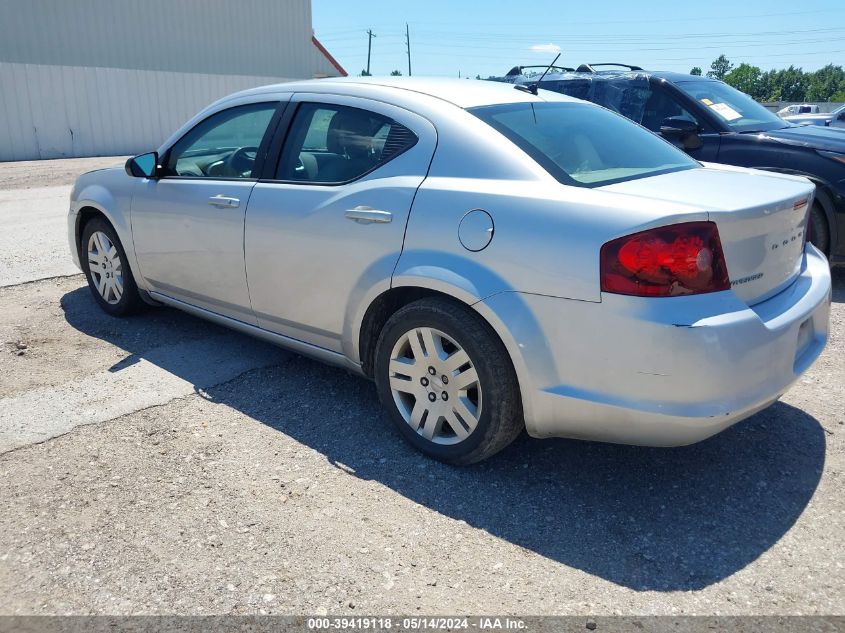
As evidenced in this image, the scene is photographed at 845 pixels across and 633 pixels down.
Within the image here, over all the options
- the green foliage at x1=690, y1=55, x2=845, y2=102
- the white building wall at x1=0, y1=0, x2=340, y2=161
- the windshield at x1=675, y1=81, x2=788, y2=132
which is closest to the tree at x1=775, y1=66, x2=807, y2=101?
the green foliage at x1=690, y1=55, x2=845, y2=102

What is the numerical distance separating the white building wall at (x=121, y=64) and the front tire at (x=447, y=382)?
21.2m

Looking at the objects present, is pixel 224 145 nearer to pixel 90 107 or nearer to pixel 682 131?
pixel 682 131

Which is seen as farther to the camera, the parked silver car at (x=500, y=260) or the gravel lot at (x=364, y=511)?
the parked silver car at (x=500, y=260)

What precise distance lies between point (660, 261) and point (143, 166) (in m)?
3.45

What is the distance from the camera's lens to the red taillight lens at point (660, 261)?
8.57 feet

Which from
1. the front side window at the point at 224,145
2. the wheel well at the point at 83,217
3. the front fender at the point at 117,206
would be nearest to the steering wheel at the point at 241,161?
the front side window at the point at 224,145

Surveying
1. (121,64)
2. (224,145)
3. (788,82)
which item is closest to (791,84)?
(788,82)

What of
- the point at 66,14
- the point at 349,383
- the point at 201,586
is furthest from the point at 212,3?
the point at 201,586

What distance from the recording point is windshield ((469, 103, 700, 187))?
10.3ft

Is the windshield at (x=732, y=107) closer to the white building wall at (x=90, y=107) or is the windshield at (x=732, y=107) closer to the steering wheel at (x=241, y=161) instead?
the steering wheel at (x=241, y=161)

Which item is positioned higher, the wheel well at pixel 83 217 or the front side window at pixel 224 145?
the front side window at pixel 224 145

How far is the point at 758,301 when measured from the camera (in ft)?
9.49

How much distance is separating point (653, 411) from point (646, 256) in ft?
1.89

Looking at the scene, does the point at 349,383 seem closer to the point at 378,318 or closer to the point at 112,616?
the point at 378,318
